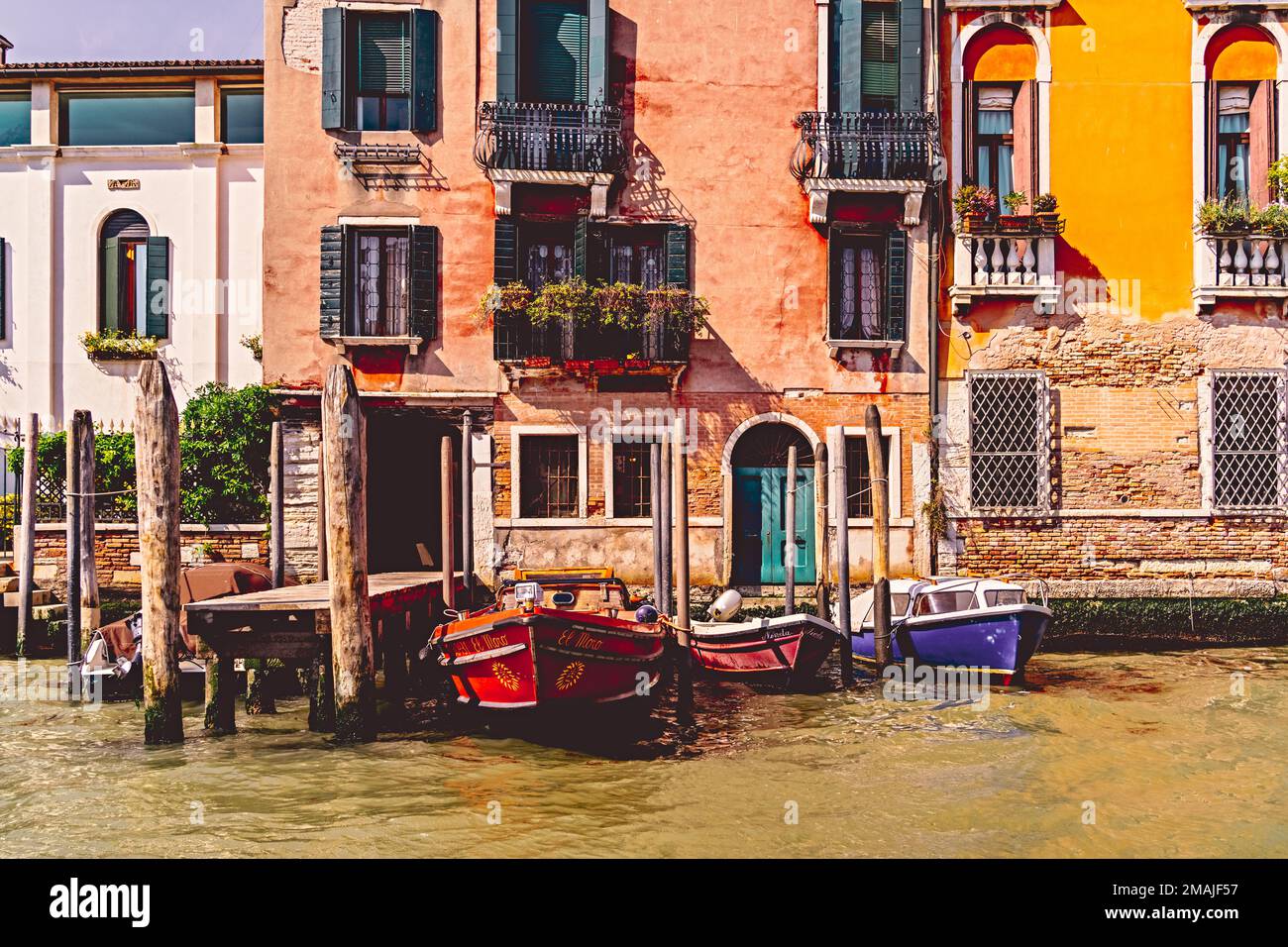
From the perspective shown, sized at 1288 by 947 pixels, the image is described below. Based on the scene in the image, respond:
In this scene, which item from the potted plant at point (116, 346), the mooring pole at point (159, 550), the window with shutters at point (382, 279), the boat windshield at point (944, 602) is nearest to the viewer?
the mooring pole at point (159, 550)

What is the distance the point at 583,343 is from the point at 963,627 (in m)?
6.10

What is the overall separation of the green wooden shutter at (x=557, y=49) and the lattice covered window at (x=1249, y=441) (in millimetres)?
9490

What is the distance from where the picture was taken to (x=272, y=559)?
13.5 metres

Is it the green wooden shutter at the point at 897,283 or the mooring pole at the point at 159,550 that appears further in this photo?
the green wooden shutter at the point at 897,283

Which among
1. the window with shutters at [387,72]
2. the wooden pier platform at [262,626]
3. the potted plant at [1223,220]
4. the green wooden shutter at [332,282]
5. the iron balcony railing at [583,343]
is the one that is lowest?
the wooden pier platform at [262,626]

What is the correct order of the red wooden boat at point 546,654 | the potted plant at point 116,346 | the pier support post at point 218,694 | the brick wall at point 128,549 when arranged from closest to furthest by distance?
the red wooden boat at point 546,654, the pier support post at point 218,694, the brick wall at point 128,549, the potted plant at point 116,346

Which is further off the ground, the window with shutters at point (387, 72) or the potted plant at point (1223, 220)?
the window with shutters at point (387, 72)

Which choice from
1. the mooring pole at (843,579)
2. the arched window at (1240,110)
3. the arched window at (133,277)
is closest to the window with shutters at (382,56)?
the arched window at (133,277)

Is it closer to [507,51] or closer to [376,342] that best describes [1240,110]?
[507,51]

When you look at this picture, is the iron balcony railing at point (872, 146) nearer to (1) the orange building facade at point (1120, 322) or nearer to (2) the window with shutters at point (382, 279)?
(1) the orange building facade at point (1120, 322)

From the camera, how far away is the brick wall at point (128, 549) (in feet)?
48.8

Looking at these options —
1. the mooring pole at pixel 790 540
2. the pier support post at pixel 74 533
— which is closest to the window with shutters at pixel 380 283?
the pier support post at pixel 74 533

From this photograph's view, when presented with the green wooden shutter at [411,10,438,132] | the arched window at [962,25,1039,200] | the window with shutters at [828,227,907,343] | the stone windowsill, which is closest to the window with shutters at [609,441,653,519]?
the stone windowsill

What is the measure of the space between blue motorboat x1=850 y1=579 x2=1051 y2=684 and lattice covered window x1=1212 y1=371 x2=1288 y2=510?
487 cm
